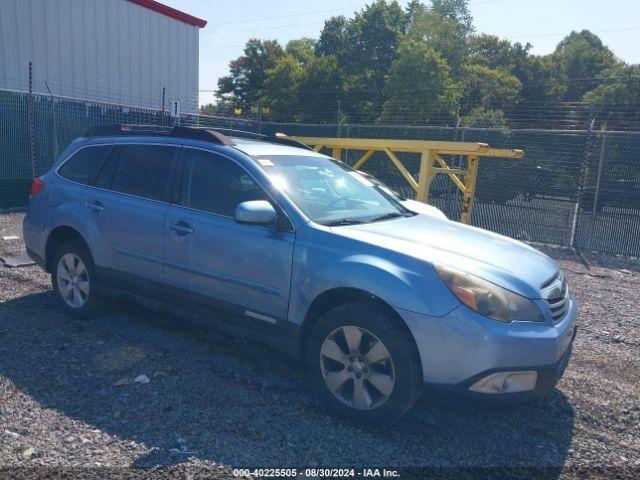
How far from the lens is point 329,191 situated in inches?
180

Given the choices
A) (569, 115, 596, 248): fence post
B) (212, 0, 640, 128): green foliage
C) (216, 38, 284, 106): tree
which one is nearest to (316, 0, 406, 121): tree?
(212, 0, 640, 128): green foliage

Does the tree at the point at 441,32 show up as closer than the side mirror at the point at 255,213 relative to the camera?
No

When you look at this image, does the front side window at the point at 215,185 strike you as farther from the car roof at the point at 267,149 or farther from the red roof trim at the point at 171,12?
the red roof trim at the point at 171,12

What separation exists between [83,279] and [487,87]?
34.1 m

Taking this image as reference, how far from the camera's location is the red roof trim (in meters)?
18.9

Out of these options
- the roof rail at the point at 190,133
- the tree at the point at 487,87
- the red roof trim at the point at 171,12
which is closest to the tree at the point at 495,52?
the tree at the point at 487,87

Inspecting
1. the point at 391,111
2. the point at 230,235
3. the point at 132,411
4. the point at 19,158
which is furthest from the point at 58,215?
the point at 391,111

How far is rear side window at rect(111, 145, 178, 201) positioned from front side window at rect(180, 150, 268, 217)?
0.78ft

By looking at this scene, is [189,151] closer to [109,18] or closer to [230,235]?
[230,235]

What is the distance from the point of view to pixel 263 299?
3949mm

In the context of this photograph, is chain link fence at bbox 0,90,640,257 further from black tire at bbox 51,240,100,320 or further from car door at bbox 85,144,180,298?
car door at bbox 85,144,180,298

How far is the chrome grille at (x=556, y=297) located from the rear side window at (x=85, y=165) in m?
3.96

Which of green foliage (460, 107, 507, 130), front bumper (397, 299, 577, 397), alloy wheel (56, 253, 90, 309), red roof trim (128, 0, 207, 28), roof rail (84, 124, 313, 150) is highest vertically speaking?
red roof trim (128, 0, 207, 28)

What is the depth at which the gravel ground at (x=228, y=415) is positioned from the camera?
3.17 meters
